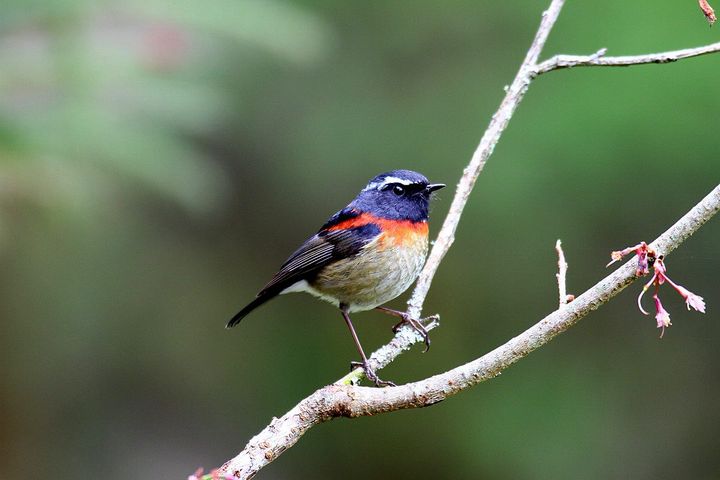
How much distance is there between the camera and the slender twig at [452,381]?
93.7 inches

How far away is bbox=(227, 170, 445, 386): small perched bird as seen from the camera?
4539 millimetres

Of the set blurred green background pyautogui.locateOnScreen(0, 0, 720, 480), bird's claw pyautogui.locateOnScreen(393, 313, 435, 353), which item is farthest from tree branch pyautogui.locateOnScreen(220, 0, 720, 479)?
blurred green background pyautogui.locateOnScreen(0, 0, 720, 480)

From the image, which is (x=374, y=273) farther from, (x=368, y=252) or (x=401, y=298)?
(x=401, y=298)

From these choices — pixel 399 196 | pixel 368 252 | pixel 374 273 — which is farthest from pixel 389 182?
pixel 374 273

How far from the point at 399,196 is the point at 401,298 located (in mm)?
2404

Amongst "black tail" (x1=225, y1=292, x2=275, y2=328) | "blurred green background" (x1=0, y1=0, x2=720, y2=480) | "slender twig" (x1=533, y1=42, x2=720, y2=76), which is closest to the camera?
"slender twig" (x1=533, y1=42, x2=720, y2=76)

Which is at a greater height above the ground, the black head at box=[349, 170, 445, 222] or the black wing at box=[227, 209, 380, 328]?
the black head at box=[349, 170, 445, 222]

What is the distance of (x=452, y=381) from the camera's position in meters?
2.53

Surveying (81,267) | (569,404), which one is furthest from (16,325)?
(569,404)

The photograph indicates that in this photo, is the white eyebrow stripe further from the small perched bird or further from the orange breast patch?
the orange breast patch

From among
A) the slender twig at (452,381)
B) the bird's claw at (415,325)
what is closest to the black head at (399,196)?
the bird's claw at (415,325)

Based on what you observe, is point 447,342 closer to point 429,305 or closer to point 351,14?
point 429,305

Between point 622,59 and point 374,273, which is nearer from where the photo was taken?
point 622,59

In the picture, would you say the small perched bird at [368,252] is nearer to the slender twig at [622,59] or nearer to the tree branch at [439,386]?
the slender twig at [622,59]
